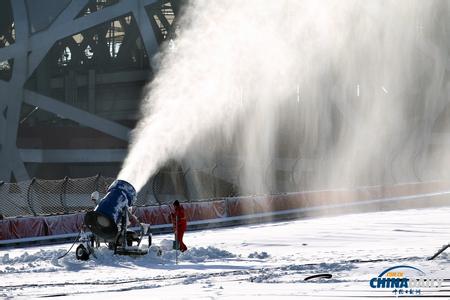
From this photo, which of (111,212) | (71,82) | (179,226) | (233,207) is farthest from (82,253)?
(71,82)

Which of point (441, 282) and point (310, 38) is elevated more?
point (310, 38)

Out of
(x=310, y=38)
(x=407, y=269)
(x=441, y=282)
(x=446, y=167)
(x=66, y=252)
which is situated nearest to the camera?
(x=441, y=282)

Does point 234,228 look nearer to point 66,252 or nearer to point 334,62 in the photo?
point 66,252

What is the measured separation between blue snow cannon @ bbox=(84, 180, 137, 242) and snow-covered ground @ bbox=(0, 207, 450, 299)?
20.3 inches

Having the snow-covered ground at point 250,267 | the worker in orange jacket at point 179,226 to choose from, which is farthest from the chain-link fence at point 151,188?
the worker in orange jacket at point 179,226

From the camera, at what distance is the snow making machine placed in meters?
17.5

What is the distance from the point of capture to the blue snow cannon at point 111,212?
57.5ft

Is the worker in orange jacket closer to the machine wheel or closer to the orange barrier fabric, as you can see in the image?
the machine wheel

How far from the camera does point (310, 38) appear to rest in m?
46.4

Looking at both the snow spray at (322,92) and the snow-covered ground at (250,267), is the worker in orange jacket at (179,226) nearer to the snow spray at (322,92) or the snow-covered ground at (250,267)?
the snow-covered ground at (250,267)

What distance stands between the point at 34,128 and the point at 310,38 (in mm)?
15348

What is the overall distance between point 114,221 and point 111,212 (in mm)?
193

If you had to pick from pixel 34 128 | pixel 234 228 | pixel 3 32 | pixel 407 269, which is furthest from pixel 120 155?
pixel 407 269

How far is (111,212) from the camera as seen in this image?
17.5 meters
